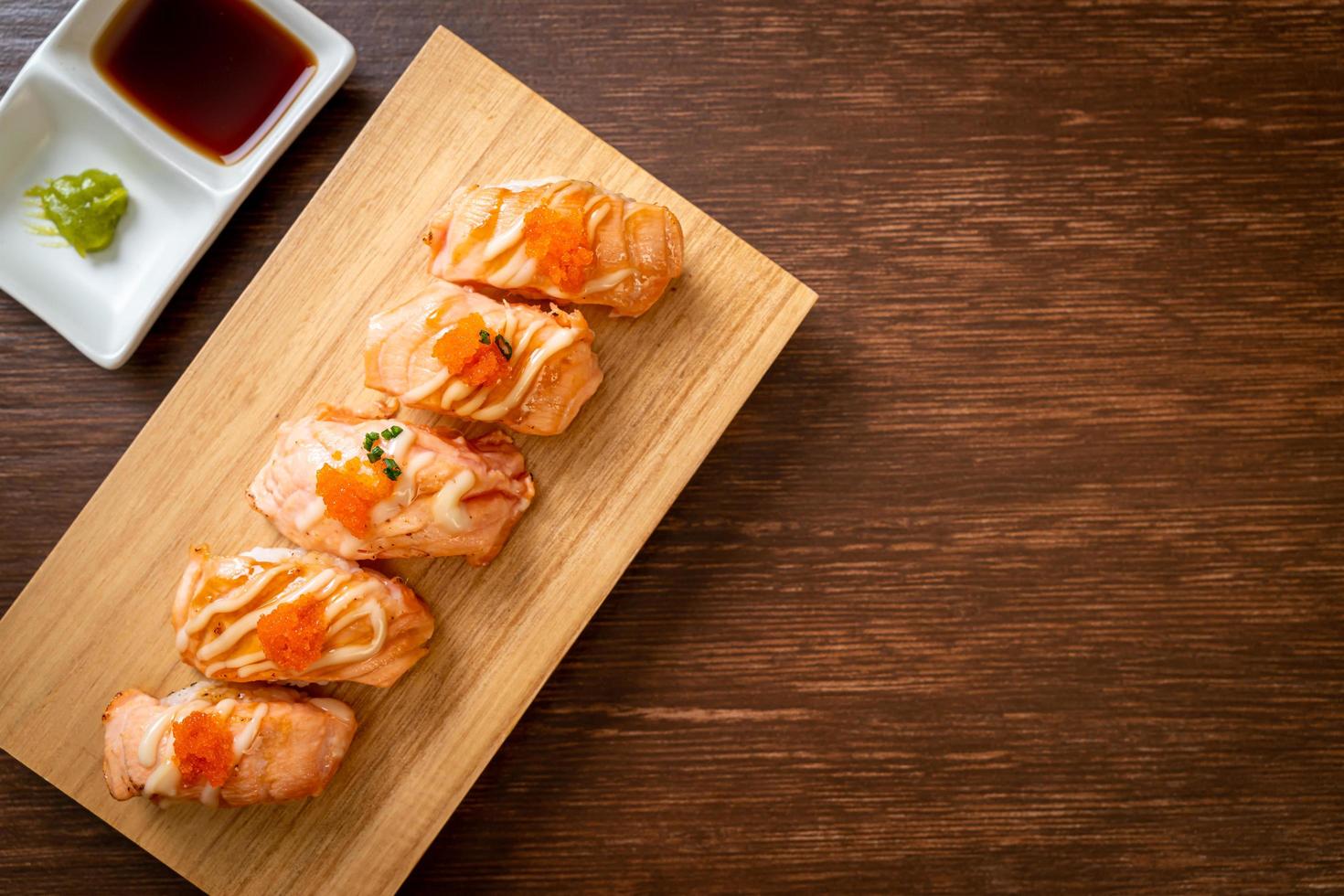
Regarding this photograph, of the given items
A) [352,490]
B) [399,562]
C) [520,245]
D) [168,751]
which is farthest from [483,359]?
[168,751]

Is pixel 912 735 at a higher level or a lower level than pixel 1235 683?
lower

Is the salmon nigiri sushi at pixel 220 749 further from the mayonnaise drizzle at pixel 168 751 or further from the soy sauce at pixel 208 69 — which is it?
the soy sauce at pixel 208 69

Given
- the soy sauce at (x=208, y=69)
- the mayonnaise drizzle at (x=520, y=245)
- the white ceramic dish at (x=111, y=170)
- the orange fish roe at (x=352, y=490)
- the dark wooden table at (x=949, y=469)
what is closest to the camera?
the orange fish roe at (x=352, y=490)

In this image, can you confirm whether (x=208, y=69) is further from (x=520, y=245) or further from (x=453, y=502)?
(x=453, y=502)

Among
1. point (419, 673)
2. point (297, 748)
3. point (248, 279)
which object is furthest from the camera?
point (248, 279)

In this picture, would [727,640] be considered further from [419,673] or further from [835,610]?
[419,673]

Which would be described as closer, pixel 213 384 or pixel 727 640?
pixel 213 384

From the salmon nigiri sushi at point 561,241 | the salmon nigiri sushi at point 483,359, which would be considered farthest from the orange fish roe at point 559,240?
the salmon nigiri sushi at point 483,359

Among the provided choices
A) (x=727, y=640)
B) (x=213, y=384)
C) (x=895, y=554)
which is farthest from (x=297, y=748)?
(x=895, y=554)
